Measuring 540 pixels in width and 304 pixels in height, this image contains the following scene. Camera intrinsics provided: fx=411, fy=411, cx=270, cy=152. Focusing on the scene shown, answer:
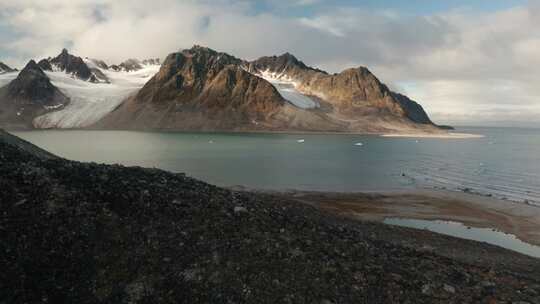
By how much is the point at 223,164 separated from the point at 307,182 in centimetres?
2185

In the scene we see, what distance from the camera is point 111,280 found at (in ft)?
28.9

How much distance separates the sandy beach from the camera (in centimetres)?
3256

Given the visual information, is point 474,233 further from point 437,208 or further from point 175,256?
point 175,256

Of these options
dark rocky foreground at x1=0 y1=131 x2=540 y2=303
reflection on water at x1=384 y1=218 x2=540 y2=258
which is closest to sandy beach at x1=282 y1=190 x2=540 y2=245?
reflection on water at x1=384 y1=218 x2=540 y2=258

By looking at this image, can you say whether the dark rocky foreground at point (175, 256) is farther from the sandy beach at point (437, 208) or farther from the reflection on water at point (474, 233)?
the sandy beach at point (437, 208)

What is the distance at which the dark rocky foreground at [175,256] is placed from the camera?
28.5 ft

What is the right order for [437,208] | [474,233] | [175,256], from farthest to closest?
[437,208]
[474,233]
[175,256]

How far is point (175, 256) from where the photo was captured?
32.1 ft

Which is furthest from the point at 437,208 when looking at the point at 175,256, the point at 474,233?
the point at 175,256

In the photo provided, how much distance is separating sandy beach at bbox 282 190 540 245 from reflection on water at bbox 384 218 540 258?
37.4 inches

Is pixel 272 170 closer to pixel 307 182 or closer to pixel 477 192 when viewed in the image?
pixel 307 182

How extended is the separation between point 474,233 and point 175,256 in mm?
26597

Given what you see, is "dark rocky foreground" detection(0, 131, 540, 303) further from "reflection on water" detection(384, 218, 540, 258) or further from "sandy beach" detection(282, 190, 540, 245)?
"sandy beach" detection(282, 190, 540, 245)

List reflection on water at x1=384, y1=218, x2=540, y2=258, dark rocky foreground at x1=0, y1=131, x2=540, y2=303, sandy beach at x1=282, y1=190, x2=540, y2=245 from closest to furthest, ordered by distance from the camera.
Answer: dark rocky foreground at x1=0, y1=131, x2=540, y2=303 → reflection on water at x1=384, y1=218, x2=540, y2=258 → sandy beach at x1=282, y1=190, x2=540, y2=245
